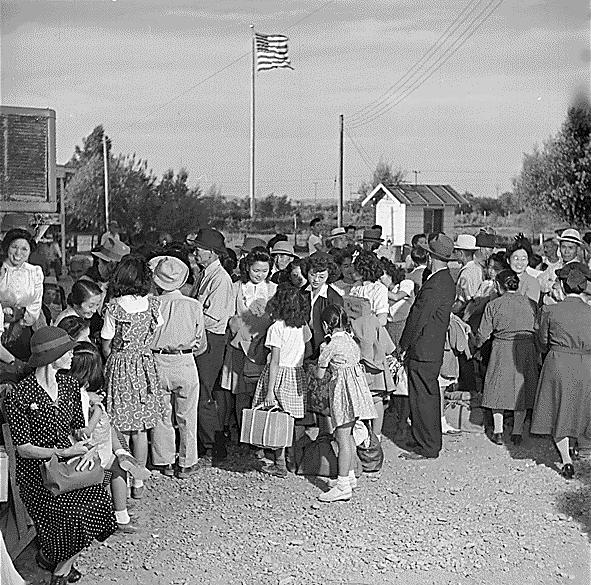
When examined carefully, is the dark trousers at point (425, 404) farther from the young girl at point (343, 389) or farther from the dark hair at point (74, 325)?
the dark hair at point (74, 325)

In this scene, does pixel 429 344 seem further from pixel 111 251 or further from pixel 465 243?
pixel 111 251

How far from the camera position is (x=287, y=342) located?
5762 millimetres

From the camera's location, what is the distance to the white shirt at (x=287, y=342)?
227 inches

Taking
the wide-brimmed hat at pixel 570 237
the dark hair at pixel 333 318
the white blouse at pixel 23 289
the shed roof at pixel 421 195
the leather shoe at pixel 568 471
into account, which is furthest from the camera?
the shed roof at pixel 421 195

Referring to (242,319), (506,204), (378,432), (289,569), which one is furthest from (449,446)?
(506,204)

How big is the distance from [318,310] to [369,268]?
0.74 m

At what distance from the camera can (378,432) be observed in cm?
654

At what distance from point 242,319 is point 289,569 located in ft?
6.61

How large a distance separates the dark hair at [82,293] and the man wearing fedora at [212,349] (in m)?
1.00

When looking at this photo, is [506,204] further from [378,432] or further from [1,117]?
[1,117]

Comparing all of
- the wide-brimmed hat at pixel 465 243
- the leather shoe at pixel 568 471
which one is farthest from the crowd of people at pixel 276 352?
the wide-brimmed hat at pixel 465 243

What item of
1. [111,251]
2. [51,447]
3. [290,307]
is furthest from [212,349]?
[51,447]

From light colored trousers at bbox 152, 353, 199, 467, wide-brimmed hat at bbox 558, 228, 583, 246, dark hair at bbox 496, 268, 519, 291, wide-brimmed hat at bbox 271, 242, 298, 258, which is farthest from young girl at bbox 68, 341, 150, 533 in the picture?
wide-brimmed hat at bbox 558, 228, 583, 246

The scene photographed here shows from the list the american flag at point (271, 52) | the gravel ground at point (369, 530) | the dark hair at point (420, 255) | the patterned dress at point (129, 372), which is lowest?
the gravel ground at point (369, 530)
